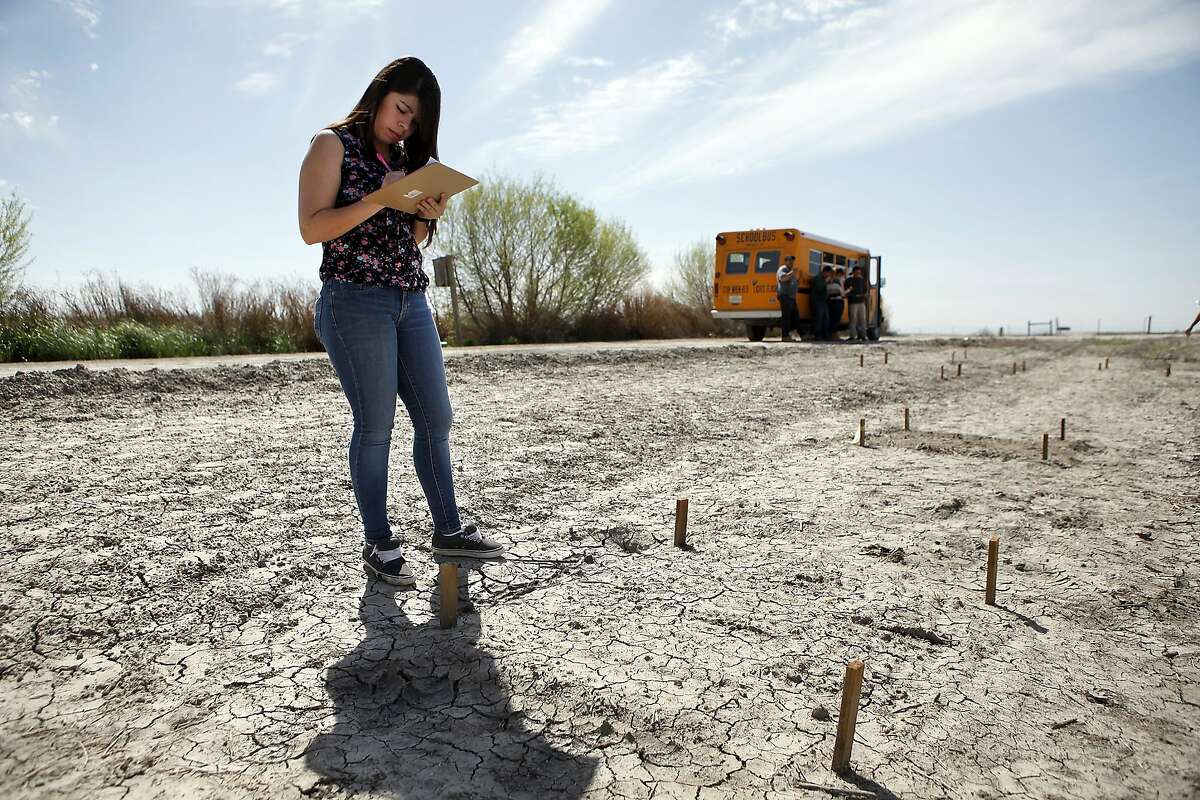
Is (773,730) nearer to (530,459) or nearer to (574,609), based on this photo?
(574,609)

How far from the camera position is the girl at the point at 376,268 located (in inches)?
90.7

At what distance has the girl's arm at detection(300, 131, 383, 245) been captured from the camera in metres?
2.27

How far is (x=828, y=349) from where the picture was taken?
13.5 meters

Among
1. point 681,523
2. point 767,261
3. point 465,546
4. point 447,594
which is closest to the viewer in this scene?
point 447,594

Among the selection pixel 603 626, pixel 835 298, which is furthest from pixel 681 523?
pixel 835 298

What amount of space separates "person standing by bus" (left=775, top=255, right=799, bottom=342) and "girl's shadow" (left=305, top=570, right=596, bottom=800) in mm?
14185

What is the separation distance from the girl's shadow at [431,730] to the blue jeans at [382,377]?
0.54 metres

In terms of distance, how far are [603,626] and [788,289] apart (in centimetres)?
1408

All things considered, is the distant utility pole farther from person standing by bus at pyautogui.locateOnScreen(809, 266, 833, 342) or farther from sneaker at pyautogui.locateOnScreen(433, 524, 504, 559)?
sneaker at pyautogui.locateOnScreen(433, 524, 504, 559)

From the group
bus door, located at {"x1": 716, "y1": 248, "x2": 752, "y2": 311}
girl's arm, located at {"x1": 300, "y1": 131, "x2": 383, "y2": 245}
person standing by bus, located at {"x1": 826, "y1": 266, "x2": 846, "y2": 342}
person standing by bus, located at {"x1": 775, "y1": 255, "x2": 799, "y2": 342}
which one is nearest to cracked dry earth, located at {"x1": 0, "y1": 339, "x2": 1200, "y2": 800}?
girl's arm, located at {"x1": 300, "y1": 131, "x2": 383, "y2": 245}

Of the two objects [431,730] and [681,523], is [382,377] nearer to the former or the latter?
[431,730]

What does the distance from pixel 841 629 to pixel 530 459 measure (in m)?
2.55

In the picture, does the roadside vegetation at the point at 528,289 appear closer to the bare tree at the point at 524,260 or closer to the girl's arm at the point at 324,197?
the bare tree at the point at 524,260

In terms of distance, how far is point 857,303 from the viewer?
55.4ft
